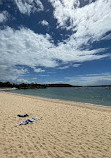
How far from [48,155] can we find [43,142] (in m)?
0.93

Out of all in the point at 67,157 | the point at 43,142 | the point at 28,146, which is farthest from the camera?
the point at 43,142

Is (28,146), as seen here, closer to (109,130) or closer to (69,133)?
(69,133)

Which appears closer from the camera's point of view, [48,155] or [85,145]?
[48,155]

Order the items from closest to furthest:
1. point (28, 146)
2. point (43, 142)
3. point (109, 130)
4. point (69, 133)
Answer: point (28, 146), point (43, 142), point (69, 133), point (109, 130)

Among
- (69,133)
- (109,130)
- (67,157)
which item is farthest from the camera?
(109,130)

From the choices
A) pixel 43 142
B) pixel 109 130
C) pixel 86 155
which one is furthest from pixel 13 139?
pixel 109 130

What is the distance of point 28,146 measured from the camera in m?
4.20

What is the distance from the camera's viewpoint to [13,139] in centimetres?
471

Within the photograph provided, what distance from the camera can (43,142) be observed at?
4.52 m

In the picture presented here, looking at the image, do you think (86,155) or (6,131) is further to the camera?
(6,131)

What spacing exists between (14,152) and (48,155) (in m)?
1.32

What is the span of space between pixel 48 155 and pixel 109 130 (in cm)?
416

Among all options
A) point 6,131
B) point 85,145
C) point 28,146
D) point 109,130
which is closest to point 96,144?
point 85,145

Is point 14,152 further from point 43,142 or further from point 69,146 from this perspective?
point 69,146
